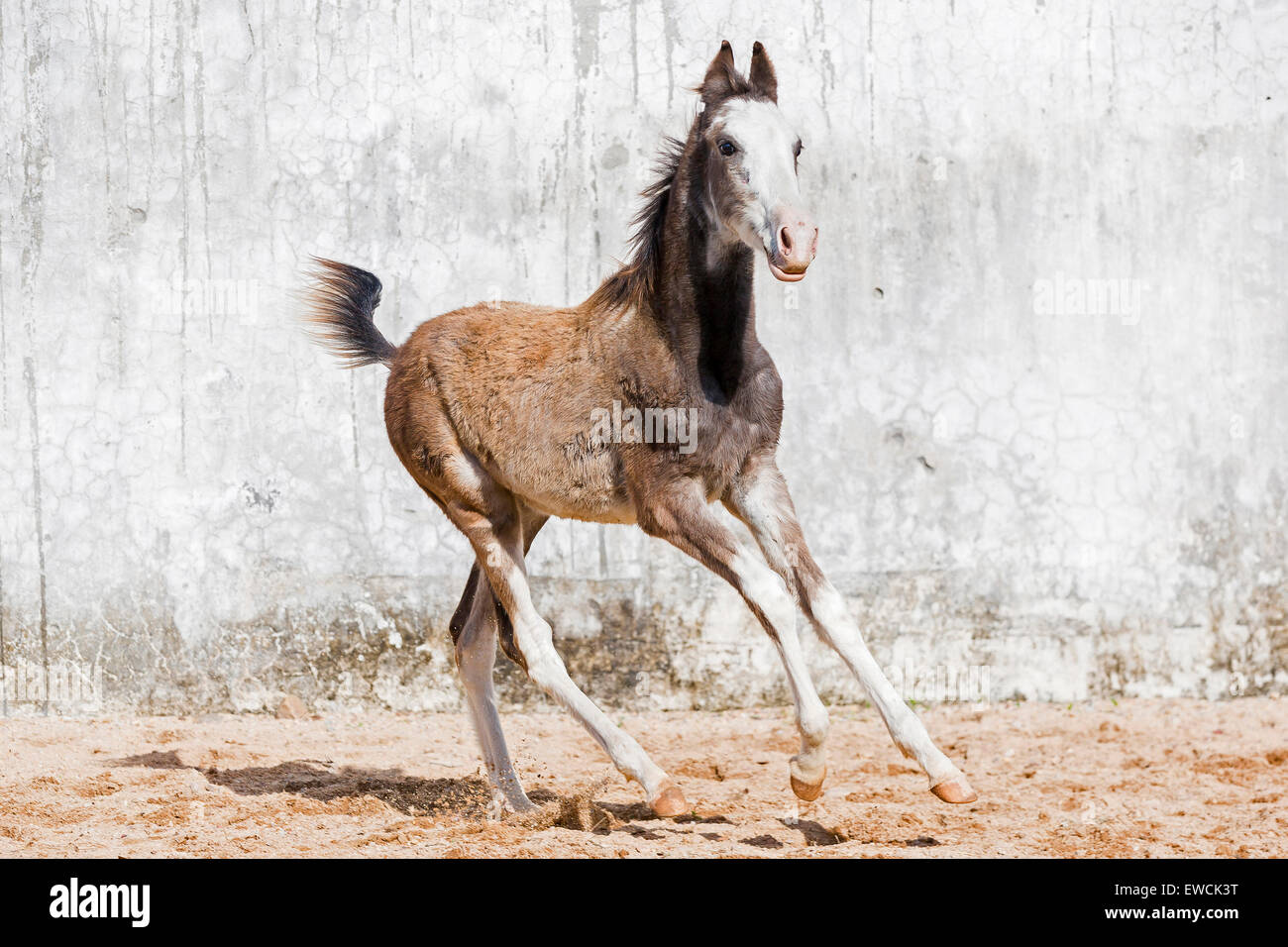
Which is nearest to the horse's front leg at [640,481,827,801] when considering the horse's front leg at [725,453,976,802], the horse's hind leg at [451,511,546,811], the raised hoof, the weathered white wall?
the raised hoof

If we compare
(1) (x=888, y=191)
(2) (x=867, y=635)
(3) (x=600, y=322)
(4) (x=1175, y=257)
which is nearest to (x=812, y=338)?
(1) (x=888, y=191)

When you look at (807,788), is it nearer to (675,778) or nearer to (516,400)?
(675,778)

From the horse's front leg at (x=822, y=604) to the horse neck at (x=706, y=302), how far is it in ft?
1.13

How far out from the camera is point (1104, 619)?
673cm

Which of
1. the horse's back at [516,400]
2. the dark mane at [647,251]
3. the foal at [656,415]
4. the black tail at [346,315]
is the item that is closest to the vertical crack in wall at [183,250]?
the black tail at [346,315]

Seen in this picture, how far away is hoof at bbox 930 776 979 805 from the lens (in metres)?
3.76

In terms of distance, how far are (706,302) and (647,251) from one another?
34cm

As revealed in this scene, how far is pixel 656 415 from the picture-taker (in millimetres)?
4211

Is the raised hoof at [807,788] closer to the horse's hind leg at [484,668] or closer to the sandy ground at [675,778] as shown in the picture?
the sandy ground at [675,778]

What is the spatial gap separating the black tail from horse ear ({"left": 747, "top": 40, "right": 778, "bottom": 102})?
192 cm

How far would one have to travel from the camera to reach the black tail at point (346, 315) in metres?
5.30

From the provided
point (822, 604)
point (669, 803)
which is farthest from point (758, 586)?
point (669, 803)

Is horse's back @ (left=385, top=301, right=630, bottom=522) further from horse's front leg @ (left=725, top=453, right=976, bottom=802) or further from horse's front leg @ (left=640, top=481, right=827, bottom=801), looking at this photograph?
horse's front leg @ (left=725, top=453, right=976, bottom=802)

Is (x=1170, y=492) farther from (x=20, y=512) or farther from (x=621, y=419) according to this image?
(x=20, y=512)
